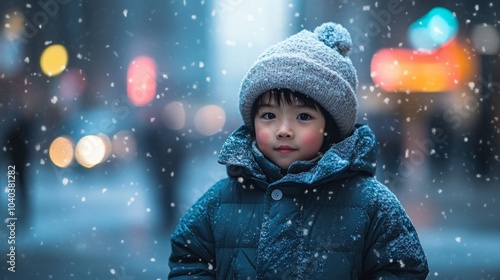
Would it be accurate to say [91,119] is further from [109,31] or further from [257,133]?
[257,133]

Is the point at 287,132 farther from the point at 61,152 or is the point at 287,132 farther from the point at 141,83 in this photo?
the point at 61,152

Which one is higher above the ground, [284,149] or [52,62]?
[52,62]

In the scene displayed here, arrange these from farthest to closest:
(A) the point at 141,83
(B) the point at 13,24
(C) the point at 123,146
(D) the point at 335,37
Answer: (C) the point at 123,146, (A) the point at 141,83, (B) the point at 13,24, (D) the point at 335,37

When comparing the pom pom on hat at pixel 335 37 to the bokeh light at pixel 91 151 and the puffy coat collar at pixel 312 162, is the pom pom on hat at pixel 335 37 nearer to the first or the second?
the puffy coat collar at pixel 312 162

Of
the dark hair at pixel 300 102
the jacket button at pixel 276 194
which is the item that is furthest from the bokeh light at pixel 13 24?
the jacket button at pixel 276 194

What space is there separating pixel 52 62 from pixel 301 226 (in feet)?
30.1

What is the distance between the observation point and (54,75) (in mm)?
12977

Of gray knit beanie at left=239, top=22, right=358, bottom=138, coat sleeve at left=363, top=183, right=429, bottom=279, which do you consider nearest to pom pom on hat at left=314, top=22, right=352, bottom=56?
gray knit beanie at left=239, top=22, right=358, bottom=138

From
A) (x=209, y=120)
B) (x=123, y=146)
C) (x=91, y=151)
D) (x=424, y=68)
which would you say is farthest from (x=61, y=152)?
(x=424, y=68)

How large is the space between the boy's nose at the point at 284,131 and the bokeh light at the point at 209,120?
16.7 metres

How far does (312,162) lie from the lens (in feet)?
9.70

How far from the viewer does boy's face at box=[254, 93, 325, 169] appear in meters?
2.93

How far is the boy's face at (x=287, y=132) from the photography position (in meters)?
2.93

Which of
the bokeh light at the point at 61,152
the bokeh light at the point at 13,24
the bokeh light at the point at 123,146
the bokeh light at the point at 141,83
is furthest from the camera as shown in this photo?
the bokeh light at the point at 123,146
